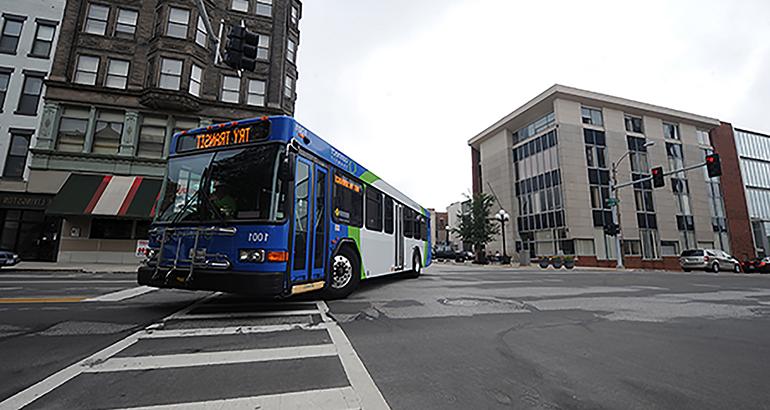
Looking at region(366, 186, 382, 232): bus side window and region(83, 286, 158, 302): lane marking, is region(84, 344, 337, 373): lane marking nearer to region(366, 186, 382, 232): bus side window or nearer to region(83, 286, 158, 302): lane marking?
region(83, 286, 158, 302): lane marking

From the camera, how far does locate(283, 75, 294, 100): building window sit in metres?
25.6

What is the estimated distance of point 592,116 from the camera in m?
34.6

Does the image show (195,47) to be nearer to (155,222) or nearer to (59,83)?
(59,83)

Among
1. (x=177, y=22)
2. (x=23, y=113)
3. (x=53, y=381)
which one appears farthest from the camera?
(x=177, y=22)

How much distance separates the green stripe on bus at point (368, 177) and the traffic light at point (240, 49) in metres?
4.22

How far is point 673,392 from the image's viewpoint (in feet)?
9.22

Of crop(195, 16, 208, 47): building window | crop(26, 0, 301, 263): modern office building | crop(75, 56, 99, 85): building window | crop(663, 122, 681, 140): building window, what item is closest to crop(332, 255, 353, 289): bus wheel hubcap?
crop(26, 0, 301, 263): modern office building

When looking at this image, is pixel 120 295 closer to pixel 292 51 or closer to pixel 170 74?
pixel 170 74

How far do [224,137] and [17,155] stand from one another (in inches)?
877

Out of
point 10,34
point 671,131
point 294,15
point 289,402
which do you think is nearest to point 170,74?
point 10,34

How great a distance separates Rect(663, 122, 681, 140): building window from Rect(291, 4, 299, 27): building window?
4182cm

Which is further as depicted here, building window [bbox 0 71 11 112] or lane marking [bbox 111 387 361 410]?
building window [bbox 0 71 11 112]

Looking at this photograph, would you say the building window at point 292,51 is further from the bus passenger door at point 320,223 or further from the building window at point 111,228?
the bus passenger door at point 320,223

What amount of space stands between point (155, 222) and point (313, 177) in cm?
283
